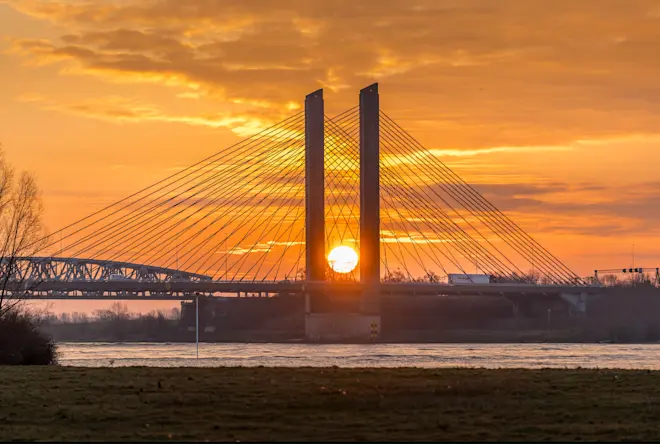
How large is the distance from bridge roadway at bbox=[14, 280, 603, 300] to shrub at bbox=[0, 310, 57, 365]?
160 ft

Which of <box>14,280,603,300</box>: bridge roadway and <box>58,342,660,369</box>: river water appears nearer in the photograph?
<box>58,342,660,369</box>: river water

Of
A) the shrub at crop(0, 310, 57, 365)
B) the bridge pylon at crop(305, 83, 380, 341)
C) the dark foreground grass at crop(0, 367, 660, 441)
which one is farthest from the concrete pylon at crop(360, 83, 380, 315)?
the dark foreground grass at crop(0, 367, 660, 441)

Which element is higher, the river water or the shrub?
the shrub

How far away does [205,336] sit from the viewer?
5007 inches

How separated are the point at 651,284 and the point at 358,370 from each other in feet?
405

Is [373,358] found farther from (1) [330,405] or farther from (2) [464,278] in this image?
(2) [464,278]

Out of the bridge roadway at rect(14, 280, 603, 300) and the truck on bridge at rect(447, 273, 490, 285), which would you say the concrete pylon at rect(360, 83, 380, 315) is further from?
the truck on bridge at rect(447, 273, 490, 285)

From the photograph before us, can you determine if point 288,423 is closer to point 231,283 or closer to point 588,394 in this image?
point 588,394

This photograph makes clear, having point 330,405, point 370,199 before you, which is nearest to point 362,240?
point 370,199

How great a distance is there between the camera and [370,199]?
3834 inches

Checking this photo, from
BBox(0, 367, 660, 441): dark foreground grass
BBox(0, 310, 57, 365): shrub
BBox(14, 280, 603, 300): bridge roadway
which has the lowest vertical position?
BBox(0, 367, 660, 441): dark foreground grass

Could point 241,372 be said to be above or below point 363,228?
below

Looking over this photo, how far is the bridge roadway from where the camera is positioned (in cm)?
9794

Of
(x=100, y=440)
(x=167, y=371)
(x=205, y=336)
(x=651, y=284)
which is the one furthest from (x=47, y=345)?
(x=651, y=284)
